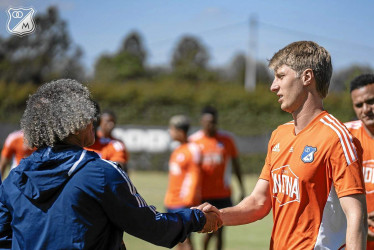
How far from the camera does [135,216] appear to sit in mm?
2879

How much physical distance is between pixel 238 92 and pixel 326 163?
23.8 meters

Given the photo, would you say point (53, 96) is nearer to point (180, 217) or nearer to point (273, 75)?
point (180, 217)

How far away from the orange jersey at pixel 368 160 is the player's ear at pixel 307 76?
1.31 meters

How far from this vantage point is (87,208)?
9.09 ft

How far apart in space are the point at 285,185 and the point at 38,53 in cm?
4100

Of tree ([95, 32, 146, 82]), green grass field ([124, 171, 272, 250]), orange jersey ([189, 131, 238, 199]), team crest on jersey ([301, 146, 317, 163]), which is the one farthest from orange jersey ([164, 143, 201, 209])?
tree ([95, 32, 146, 82])

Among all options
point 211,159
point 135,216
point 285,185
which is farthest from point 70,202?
point 211,159

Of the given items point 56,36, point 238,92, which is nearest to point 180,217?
point 238,92

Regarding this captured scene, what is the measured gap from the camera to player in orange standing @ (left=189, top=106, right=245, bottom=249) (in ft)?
30.0

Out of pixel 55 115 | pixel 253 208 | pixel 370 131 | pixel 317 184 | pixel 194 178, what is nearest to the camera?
pixel 55 115

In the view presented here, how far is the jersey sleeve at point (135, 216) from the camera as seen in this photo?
279 cm

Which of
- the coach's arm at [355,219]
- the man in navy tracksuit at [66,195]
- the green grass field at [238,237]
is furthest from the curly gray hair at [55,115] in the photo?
the green grass field at [238,237]

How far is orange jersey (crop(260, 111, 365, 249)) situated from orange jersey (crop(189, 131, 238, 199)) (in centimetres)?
577

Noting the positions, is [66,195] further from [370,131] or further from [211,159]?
[211,159]
